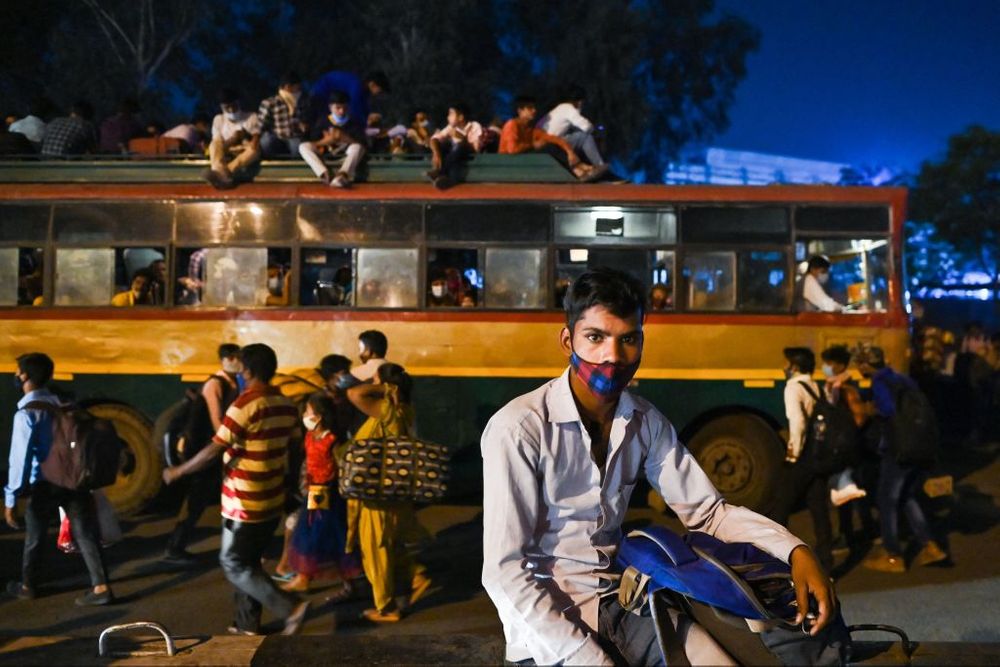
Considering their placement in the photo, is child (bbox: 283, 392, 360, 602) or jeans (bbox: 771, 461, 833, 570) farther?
jeans (bbox: 771, 461, 833, 570)

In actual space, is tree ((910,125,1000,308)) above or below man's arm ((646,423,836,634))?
above

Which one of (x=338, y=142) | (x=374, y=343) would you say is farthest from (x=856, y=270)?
(x=338, y=142)

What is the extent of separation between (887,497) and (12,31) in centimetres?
2333

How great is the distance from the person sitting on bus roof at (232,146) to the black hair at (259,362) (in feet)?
14.2

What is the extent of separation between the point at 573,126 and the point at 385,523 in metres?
5.49

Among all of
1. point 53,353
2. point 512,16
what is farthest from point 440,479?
point 512,16

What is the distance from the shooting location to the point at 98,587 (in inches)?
257

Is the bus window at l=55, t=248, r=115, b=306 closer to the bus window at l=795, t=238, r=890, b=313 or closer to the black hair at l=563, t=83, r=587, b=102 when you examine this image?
the black hair at l=563, t=83, r=587, b=102

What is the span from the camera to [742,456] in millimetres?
9297

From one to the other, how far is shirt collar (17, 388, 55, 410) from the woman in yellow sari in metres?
1.95

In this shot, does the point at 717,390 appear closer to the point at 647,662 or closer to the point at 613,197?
the point at 613,197

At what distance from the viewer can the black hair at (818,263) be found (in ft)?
30.6

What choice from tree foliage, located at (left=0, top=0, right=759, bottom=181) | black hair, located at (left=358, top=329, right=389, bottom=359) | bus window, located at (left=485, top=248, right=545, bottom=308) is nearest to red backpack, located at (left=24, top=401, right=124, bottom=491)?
black hair, located at (left=358, top=329, right=389, bottom=359)

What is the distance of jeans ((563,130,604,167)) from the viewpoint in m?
10.2
